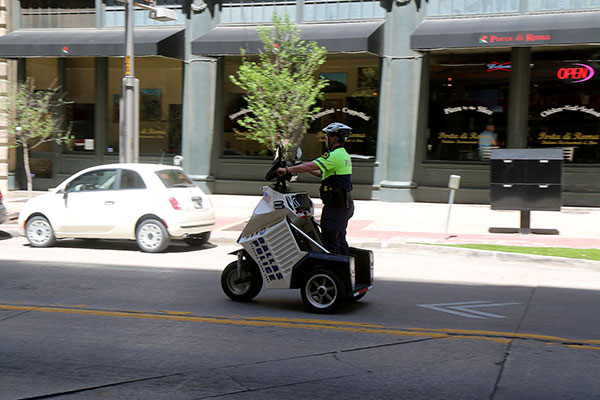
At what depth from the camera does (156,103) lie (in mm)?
21266

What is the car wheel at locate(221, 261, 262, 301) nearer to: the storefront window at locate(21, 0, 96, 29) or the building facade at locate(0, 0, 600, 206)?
the building facade at locate(0, 0, 600, 206)

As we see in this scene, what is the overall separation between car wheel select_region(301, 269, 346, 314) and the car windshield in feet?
17.8

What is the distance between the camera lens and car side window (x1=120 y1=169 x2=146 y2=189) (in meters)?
12.0

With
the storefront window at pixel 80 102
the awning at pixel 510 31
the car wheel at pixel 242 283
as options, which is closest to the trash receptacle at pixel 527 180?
the awning at pixel 510 31

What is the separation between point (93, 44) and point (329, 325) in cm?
1542

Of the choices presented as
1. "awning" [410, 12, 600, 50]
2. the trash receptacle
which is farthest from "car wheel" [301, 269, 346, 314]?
"awning" [410, 12, 600, 50]

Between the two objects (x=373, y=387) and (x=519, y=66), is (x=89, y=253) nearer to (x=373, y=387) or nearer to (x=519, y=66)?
(x=373, y=387)

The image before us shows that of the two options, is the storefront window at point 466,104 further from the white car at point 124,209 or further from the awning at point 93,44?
the white car at point 124,209

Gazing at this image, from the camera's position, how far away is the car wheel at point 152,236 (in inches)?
462

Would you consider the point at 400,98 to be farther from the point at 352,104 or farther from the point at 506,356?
the point at 506,356

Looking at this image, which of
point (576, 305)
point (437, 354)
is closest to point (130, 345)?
point (437, 354)

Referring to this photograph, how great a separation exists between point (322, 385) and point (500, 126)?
14.5m

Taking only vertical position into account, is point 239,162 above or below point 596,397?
above

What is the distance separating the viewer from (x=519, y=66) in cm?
1775
